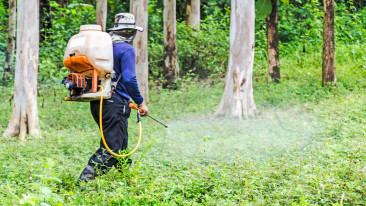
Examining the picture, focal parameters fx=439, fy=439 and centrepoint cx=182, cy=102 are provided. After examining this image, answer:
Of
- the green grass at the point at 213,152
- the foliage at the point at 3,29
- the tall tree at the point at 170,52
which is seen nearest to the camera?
the green grass at the point at 213,152

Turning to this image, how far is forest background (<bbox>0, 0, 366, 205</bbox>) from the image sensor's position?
4609 mm

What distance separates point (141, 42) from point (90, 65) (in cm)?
717

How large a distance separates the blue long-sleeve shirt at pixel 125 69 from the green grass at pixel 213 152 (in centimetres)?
74

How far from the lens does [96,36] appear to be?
5.11m

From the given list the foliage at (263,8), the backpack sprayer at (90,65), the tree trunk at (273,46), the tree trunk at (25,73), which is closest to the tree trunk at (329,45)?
the foliage at (263,8)

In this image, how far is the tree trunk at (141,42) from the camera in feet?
38.4

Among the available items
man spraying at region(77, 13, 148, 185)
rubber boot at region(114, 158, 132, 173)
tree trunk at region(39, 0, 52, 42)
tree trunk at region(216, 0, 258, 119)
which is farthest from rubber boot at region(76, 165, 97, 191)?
tree trunk at region(39, 0, 52, 42)

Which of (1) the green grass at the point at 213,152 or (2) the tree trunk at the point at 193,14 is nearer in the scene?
(1) the green grass at the point at 213,152

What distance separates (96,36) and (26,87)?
4.11 meters

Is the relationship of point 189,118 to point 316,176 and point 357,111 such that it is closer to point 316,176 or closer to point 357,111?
point 357,111

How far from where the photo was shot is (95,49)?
16.7 feet

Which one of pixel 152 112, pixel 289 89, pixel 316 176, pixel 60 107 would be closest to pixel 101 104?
pixel 316 176

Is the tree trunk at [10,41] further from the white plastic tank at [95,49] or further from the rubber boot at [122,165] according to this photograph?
the rubber boot at [122,165]

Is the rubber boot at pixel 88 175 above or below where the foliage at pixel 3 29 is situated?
below
